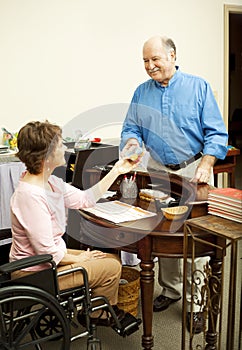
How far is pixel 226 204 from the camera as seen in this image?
A: 1853 mm

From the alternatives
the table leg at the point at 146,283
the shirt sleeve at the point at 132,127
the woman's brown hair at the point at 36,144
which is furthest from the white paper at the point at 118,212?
the shirt sleeve at the point at 132,127

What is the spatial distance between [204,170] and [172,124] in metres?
0.44

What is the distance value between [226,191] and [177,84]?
3.41 feet

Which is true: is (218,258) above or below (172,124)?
below

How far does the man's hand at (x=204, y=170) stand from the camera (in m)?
2.34

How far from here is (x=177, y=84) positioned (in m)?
2.74

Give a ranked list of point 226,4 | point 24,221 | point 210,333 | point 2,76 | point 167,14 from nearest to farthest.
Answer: point 24,221 < point 210,333 < point 2,76 < point 167,14 < point 226,4

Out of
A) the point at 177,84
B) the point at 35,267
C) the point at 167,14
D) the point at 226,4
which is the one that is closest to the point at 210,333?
the point at 35,267

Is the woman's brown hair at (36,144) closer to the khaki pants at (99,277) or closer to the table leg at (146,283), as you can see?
the khaki pants at (99,277)

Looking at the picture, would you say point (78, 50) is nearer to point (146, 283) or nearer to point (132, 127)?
point (132, 127)

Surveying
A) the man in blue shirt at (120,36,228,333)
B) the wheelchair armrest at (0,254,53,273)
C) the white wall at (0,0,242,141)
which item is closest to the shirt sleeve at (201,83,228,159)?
the man in blue shirt at (120,36,228,333)

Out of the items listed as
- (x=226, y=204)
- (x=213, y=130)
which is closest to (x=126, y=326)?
(x=226, y=204)

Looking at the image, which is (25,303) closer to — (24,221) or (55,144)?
(24,221)

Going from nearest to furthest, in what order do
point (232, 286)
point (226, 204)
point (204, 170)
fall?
point (232, 286) → point (226, 204) → point (204, 170)
